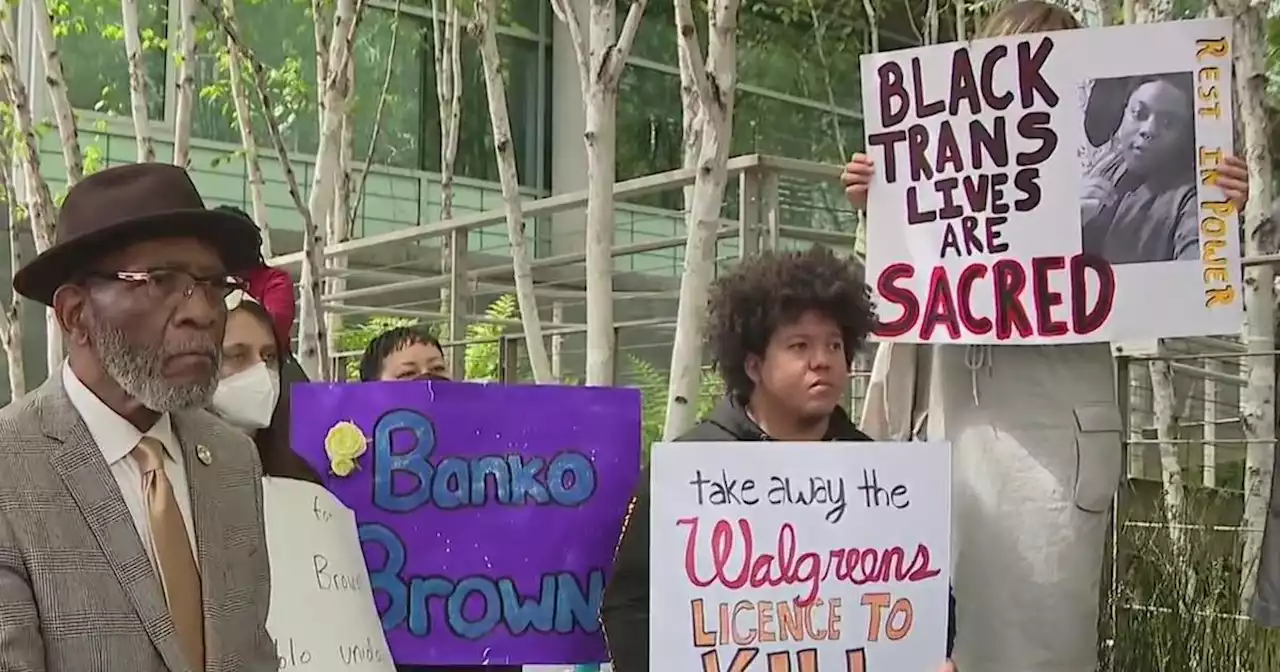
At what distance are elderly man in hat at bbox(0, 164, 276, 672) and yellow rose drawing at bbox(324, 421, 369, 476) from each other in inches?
27.7

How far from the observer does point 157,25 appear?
986cm

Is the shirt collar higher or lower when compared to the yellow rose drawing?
higher

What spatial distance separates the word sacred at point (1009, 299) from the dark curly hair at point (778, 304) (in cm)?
17

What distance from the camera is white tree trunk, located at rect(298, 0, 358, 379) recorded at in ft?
17.2

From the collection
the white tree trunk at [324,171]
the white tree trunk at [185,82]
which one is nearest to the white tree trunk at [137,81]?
the white tree trunk at [185,82]

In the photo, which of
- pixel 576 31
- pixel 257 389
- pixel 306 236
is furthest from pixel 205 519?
pixel 306 236

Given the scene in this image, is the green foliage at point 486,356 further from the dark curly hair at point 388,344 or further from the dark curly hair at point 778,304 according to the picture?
the dark curly hair at point 778,304

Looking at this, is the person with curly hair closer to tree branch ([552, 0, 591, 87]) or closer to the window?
tree branch ([552, 0, 591, 87])

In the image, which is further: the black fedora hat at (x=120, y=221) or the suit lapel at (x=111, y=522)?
the black fedora hat at (x=120, y=221)

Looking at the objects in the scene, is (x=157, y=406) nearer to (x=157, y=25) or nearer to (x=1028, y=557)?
(x=1028, y=557)

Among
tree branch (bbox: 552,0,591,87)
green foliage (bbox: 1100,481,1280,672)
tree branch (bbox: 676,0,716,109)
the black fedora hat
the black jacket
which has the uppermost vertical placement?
tree branch (bbox: 552,0,591,87)

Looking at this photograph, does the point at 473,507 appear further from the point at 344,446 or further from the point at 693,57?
the point at 693,57

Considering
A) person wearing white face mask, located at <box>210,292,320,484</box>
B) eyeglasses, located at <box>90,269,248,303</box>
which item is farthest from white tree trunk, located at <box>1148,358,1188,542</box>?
eyeglasses, located at <box>90,269,248,303</box>

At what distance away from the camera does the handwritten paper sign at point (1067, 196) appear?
288 centimetres
